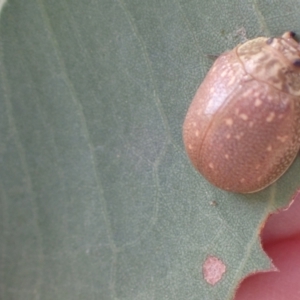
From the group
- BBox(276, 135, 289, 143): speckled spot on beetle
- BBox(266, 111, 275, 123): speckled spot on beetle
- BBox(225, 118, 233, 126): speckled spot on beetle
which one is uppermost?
BBox(266, 111, 275, 123): speckled spot on beetle

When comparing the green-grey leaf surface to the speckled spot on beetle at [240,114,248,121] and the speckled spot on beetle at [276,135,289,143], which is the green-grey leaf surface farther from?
the speckled spot on beetle at [240,114,248,121]

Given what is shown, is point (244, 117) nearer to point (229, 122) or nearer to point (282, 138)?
point (229, 122)

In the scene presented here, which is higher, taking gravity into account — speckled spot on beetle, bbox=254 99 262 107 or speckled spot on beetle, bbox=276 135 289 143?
speckled spot on beetle, bbox=254 99 262 107

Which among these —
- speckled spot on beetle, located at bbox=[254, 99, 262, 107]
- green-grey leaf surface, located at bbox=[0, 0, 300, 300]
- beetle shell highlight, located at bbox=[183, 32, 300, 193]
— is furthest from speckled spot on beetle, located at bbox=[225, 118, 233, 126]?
green-grey leaf surface, located at bbox=[0, 0, 300, 300]

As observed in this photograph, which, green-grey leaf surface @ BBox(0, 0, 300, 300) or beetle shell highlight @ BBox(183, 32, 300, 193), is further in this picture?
green-grey leaf surface @ BBox(0, 0, 300, 300)

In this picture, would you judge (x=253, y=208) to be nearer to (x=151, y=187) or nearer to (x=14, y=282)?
(x=151, y=187)

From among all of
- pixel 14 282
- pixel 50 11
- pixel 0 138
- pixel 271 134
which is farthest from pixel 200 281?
pixel 50 11

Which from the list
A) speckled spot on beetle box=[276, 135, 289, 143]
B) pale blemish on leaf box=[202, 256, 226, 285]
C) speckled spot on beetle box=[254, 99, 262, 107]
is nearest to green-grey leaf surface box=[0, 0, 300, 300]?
pale blemish on leaf box=[202, 256, 226, 285]
